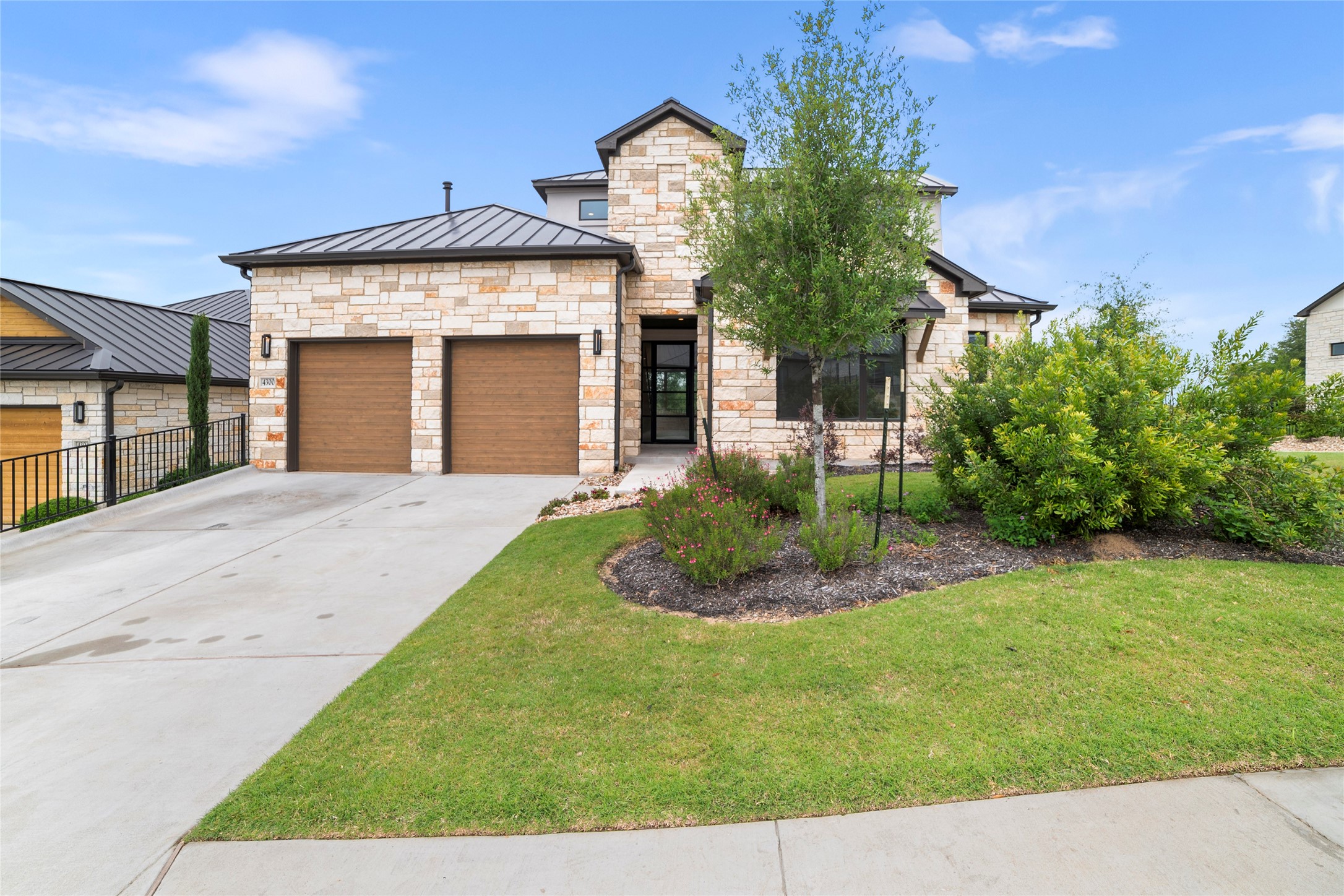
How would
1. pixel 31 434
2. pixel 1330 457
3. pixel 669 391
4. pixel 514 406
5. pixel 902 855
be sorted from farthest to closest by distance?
pixel 669 391 → pixel 1330 457 → pixel 31 434 → pixel 514 406 → pixel 902 855

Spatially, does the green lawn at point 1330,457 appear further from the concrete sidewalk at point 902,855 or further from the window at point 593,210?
the window at point 593,210

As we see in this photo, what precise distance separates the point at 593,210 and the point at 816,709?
18879 mm

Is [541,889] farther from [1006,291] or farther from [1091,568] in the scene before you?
[1006,291]

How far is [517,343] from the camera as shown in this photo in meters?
12.6

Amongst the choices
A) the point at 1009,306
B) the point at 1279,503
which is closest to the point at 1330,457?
the point at 1009,306

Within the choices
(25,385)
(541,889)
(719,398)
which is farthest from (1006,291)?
(25,385)

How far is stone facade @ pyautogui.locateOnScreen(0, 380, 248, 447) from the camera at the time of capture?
12.8 m

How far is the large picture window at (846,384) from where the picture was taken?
13453 millimetres

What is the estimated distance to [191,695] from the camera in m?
4.12

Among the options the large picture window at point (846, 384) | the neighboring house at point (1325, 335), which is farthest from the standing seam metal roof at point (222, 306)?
the neighboring house at point (1325, 335)

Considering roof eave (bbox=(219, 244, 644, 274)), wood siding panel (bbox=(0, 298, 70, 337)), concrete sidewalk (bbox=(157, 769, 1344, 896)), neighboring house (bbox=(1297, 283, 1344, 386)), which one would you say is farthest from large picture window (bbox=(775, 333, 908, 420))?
neighboring house (bbox=(1297, 283, 1344, 386))

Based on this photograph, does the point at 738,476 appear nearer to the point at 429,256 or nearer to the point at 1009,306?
the point at 429,256

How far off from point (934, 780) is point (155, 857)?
3.55m

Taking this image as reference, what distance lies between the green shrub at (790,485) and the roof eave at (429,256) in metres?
6.12
